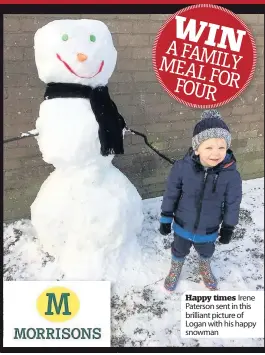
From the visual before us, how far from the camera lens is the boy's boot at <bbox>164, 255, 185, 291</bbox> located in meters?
2.38

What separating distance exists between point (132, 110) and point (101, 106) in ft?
2.50

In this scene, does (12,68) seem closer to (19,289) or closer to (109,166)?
(109,166)

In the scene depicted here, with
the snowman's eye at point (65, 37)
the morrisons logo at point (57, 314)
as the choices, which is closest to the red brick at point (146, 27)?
the snowman's eye at point (65, 37)

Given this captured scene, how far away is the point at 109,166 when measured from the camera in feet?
8.05

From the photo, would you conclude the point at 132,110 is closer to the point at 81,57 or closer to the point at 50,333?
the point at 81,57

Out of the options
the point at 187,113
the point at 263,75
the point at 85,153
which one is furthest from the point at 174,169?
the point at 263,75

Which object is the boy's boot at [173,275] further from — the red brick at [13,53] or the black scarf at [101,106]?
the red brick at [13,53]

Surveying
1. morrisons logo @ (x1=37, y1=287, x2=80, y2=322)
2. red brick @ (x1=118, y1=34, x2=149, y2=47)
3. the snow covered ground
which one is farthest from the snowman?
red brick @ (x1=118, y1=34, x2=149, y2=47)

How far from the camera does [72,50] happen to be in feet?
6.61

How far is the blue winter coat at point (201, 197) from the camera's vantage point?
1994 mm

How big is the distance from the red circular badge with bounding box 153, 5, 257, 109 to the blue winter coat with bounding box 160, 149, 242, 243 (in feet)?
2.14

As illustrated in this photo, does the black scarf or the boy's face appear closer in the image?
the boy's face

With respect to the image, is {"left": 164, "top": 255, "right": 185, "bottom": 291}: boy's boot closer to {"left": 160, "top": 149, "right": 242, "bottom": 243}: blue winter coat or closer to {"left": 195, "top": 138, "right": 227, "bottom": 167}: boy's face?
{"left": 160, "top": 149, "right": 242, "bottom": 243}: blue winter coat

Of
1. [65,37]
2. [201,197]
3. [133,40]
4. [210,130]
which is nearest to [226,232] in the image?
[201,197]
